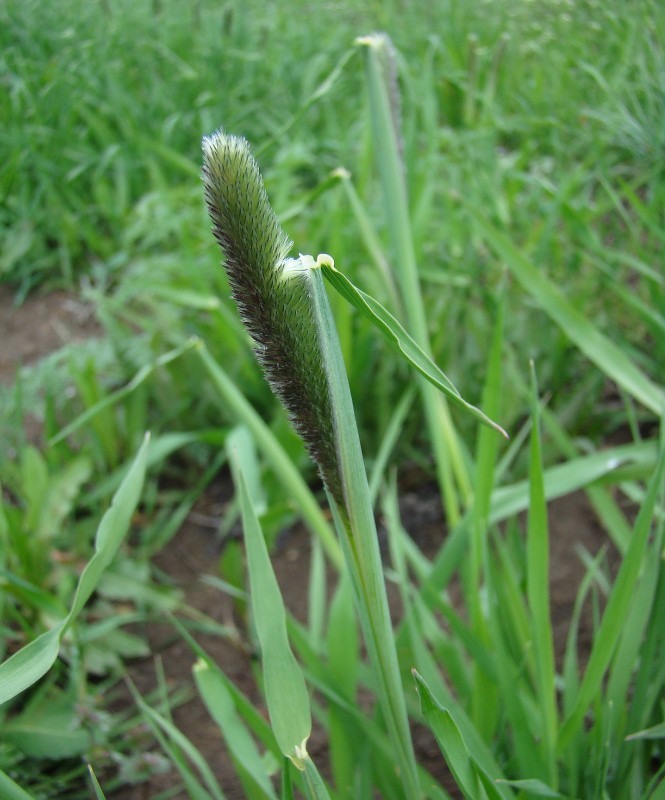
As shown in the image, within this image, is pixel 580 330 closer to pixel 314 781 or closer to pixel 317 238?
pixel 317 238

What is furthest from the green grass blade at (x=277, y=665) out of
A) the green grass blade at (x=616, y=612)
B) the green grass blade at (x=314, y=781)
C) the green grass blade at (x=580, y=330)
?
the green grass blade at (x=580, y=330)

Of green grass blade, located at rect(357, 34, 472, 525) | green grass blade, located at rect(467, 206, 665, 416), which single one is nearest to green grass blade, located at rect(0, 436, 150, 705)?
green grass blade, located at rect(357, 34, 472, 525)

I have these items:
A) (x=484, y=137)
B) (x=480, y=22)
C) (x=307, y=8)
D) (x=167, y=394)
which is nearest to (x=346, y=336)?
(x=167, y=394)

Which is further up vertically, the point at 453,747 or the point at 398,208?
the point at 398,208

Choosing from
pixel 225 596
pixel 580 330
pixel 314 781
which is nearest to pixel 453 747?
pixel 314 781

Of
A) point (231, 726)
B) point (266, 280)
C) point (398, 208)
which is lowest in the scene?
point (231, 726)

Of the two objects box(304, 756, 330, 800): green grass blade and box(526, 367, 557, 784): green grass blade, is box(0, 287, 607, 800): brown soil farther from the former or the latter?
box(304, 756, 330, 800): green grass blade

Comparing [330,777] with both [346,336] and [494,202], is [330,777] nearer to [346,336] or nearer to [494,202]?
[346,336]
